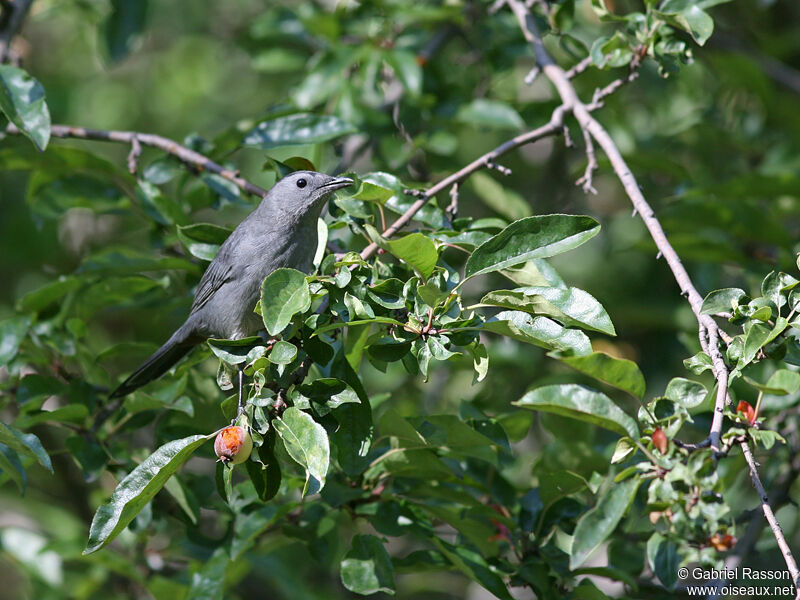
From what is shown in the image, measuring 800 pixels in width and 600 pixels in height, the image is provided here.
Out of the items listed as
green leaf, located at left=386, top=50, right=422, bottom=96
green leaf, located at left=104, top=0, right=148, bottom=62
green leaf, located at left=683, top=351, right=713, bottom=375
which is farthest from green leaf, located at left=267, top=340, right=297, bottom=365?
green leaf, located at left=104, top=0, right=148, bottom=62

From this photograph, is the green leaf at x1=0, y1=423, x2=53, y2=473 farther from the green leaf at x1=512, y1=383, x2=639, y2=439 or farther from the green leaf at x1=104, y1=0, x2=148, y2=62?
the green leaf at x1=104, y1=0, x2=148, y2=62

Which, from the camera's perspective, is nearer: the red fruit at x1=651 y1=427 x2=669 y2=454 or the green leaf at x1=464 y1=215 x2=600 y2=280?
the red fruit at x1=651 y1=427 x2=669 y2=454

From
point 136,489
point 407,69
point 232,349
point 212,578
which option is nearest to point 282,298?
point 232,349

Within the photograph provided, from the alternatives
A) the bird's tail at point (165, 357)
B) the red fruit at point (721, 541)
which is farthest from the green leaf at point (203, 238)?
the red fruit at point (721, 541)

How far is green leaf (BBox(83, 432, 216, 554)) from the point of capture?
7.61ft

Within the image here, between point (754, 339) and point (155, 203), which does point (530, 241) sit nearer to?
point (754, 339)

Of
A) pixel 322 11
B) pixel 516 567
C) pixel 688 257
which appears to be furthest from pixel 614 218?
pixel 516 567

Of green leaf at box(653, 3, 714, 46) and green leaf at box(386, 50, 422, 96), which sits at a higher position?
green leaf at box(653, 3, 714, 46)

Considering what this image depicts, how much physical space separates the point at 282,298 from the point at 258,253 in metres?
1.39

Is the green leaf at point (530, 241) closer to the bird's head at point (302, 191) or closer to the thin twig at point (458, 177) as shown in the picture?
the thin twig at point (458, 177)

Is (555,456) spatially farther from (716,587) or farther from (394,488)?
(716,587)

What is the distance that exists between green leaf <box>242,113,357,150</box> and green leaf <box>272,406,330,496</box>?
1.67m

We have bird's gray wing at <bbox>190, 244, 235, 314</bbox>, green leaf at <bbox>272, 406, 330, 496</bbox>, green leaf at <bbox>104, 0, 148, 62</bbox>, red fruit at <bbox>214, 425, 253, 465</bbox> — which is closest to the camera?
green leaf at <bbox>272, 406, 330, 496</bbox>

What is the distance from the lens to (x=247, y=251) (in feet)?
12.1
